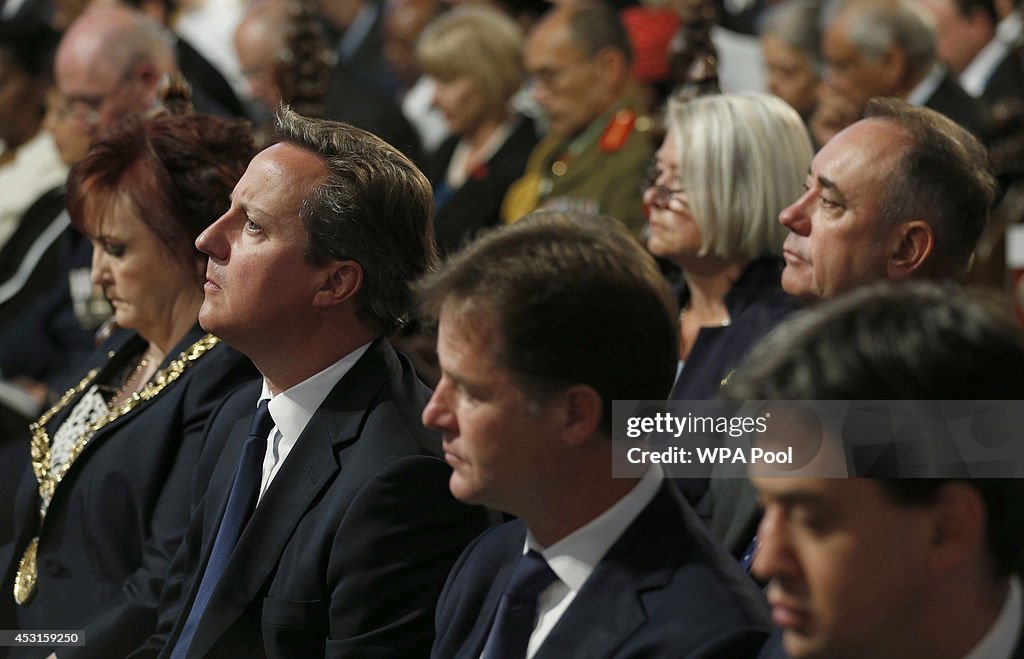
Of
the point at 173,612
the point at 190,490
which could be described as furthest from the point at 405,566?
the point at 190,490

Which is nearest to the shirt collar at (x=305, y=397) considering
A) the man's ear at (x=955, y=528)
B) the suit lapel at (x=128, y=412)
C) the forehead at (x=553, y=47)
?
the suit lapel at (x=128, y=412)

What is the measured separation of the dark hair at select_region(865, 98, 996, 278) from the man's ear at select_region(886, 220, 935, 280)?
0.01 m

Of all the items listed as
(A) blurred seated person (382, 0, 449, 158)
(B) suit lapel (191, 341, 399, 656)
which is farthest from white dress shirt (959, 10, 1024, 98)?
(B) suit lapel (191, 341, 399, 656)

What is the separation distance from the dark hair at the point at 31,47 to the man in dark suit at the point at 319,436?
3.56 m

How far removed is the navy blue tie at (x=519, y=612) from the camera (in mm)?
1727

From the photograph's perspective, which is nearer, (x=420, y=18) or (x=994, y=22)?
(x=994, y=22)

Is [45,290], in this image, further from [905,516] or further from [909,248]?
[905,516]

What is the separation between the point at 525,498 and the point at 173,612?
0.90 metres

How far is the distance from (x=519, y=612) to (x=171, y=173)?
4.66 feet

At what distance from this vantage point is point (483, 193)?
4.87m

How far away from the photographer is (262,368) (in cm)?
232

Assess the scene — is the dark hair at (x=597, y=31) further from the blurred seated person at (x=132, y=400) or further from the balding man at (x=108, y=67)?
the blurred seated person at (x=132, y=400)

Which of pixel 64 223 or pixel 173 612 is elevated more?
pixel 173 612

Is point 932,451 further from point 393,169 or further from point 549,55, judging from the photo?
point 549,55
